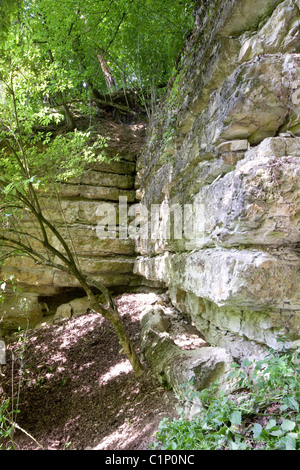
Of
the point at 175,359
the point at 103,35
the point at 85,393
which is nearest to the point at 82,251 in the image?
the point at 85,393

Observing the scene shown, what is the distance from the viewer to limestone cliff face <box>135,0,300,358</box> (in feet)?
6.57

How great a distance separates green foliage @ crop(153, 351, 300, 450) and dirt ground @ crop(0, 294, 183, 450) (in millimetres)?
714

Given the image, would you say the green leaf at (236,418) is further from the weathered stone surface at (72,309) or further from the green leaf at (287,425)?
the weathered stone surface at (72,309)

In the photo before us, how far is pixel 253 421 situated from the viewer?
5.48 feet

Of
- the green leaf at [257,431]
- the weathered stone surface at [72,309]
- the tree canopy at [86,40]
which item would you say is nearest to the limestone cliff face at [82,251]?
the weathered stone surface at [72,309]

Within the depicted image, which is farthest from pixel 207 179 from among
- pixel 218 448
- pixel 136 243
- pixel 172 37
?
pixel 136 243

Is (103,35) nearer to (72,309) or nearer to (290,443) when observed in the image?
(72,309)

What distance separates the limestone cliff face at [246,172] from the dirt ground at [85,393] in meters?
1.18

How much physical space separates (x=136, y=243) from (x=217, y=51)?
16.3 ft

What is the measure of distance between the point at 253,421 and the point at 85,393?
120 inches

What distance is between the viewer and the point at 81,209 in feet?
22.6

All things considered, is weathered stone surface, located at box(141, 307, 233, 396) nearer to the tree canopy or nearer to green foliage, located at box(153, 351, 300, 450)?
green foliage, located at box(153, 351, 300, 450)

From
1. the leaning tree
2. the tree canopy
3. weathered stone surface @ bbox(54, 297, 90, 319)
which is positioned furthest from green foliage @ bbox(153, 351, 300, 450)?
weathered stone surface @ bbox(54, 297, 90, 319)
